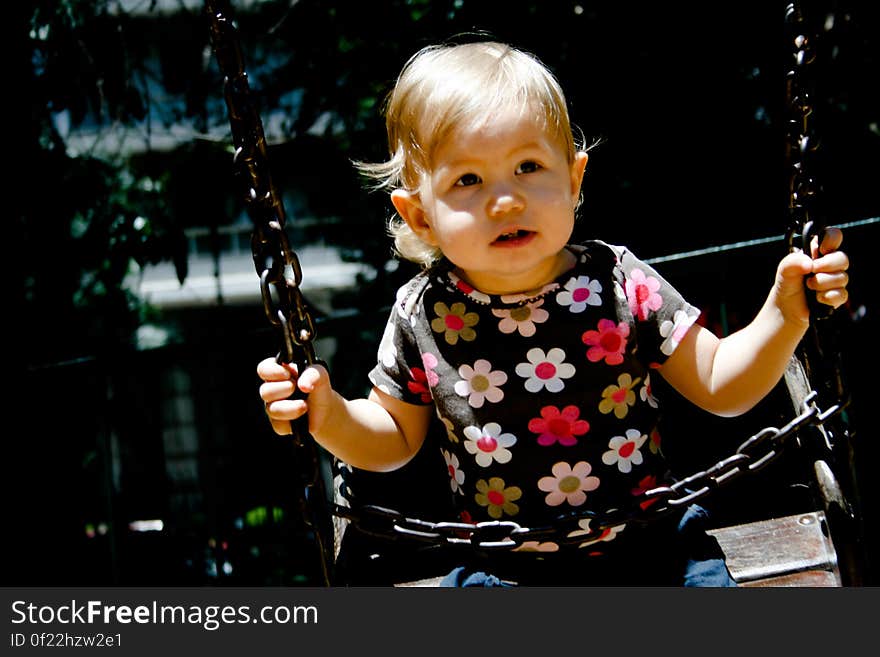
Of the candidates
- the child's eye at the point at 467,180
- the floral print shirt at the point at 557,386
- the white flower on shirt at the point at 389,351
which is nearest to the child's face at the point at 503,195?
the child's eye at the point at 467,180

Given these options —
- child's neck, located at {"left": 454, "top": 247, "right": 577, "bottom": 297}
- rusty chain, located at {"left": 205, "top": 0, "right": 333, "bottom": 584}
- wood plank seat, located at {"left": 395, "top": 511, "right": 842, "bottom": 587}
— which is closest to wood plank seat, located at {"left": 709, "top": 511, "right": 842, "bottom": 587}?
wood plank seat, located at {"left": 395, "top": 511, "right": 842, "bottom": 587}

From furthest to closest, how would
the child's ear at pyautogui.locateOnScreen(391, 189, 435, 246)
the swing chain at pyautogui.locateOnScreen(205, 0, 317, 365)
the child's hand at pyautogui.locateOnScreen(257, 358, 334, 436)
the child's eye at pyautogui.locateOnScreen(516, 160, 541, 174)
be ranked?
the child's ear at pyautogui.locateOnScreen(391, 189, 435, 246), the child's eye at pyautogui.locateOnScreen(516, 160, 541, 174), the child's hand at pyautogui.locateOnScreen(257, 358, 334, 436), the swing chain at pyautogui.locateOnScreen(205, 0, 317, 365)

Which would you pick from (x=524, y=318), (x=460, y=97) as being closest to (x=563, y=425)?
(x=524, y=318)

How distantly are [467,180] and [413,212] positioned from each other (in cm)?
16

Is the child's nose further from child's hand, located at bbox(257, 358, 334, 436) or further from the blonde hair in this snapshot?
child's hand, located at bbox(257, 358, 334, 436)

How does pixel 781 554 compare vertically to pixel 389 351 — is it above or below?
below

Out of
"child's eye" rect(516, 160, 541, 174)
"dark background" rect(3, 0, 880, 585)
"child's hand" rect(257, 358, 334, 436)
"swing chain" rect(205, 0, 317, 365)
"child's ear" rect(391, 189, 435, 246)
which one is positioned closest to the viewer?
"swing chain" rect(205, 0, 317, 365)

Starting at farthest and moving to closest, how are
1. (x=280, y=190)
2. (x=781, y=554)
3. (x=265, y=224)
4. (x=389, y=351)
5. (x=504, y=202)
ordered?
(x=280, y=190) → (x=781, y=554) → (x=389, y=351) → (x=504, y=202) → (x=265, y=224)

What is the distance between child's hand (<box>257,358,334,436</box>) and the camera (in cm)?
139

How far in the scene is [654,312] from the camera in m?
1.57

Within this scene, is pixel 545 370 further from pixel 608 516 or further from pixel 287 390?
pixel 287 390

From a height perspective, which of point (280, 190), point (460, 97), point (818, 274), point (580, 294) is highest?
point (280, 190)

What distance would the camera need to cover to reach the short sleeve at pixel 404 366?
165 centimetres

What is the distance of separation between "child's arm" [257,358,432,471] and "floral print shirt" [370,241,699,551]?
Answer: 98 millimetres
